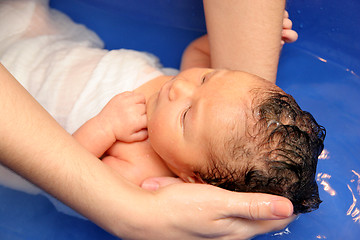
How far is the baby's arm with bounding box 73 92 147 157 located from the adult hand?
1.12ft

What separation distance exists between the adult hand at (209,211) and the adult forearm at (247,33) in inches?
24.0

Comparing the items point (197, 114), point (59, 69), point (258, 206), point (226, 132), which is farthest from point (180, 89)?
point (59, 69)

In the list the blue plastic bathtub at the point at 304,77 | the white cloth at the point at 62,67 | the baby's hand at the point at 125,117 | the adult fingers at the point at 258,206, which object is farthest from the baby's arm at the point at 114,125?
the adult fingers at the point at 258,206

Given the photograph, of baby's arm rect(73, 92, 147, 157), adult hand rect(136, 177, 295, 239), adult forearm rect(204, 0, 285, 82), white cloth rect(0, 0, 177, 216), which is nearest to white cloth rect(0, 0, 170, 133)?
white cloth rect(0, 0, 177, 216)

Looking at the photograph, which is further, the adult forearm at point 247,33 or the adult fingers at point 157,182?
the adult forearm at point 247,33

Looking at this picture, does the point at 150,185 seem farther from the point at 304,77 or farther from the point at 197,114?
the point at 304,77

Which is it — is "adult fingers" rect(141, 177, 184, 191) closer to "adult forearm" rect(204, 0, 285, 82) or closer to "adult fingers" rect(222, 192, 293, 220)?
"adult fingers" rect(222, 192, 293, 220)

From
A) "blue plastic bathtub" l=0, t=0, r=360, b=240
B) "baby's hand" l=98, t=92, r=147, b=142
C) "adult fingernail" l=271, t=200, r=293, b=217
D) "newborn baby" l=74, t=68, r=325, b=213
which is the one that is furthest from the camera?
"blue plastic bathtub" l=0, t=0, r=360, b=240

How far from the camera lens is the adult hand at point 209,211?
955 mm

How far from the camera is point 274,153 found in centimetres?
102

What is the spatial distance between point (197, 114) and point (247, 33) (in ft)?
1.51

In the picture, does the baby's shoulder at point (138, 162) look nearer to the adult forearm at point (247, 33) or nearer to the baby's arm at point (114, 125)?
the baby's arm at point (114, 125)

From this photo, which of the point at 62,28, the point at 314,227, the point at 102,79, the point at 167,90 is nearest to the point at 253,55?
the point at 167,90

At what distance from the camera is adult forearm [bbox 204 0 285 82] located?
4.57 feet
